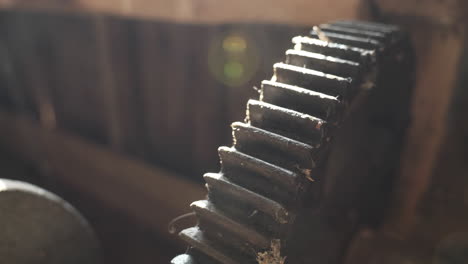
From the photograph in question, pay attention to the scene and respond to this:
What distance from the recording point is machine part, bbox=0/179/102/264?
1.63 metres

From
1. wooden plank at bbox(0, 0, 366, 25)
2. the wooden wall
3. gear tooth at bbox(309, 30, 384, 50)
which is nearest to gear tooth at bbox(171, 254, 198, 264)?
gear tooth at bbox(309, 30, 384, 50)

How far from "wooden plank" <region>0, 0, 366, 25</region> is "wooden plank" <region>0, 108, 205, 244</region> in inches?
62.4

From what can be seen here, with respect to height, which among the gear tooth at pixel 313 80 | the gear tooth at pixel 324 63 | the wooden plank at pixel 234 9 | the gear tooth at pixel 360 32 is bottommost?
the gear tooth at pixel 313 80

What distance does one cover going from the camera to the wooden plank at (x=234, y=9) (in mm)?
2393

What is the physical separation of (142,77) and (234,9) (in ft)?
5.17

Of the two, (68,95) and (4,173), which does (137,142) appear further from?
(4,173)

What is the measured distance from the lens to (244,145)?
61.3 inches

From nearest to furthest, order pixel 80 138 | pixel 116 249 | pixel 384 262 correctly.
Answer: pixel 384 262 → pixel 116 249 → pixel 80 138

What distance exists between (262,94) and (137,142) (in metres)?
2.90

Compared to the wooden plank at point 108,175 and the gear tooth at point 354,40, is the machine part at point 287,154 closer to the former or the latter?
the gear tooth at point 354,40

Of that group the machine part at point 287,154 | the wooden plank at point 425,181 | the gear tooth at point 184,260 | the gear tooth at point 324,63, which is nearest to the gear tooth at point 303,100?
the machine part at point 287,154

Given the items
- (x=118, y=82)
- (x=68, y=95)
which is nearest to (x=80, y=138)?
(x=68, y=95)

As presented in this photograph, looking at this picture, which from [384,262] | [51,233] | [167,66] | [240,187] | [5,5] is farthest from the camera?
[167,66]

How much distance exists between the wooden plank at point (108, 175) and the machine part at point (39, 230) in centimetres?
209
